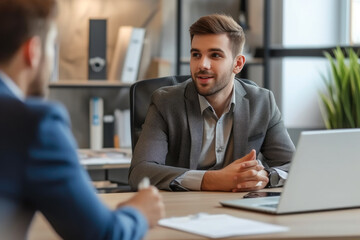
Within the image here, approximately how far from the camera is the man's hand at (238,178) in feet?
7.43

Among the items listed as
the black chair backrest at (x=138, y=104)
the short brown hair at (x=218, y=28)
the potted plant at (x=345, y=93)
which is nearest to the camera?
the short brown hair at (x=218, y=28)

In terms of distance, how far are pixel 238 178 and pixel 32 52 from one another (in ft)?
3.85

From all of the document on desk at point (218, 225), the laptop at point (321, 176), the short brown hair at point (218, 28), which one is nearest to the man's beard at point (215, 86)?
the short brown hair at point (218, 28)

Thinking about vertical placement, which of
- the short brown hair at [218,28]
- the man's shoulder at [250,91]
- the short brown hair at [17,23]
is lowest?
the man's shoulder at [250,91]

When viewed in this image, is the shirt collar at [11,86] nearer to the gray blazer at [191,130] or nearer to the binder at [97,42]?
the gray blazer at [191,130]

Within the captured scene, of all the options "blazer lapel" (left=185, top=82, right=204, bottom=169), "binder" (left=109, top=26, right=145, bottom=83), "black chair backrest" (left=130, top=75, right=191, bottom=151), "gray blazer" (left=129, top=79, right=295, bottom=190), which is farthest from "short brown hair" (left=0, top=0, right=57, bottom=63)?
"binder" (left=109, top=26, right=145, bottom=83)

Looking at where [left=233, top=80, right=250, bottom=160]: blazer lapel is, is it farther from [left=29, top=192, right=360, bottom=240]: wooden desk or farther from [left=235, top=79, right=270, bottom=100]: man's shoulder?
[left=29, top=192, right=360, bottom=240]: wooden desk

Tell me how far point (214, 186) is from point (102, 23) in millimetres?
2282

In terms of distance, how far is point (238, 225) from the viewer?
1.67m

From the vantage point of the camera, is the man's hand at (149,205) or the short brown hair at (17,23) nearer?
the short brown hair at (17,23)

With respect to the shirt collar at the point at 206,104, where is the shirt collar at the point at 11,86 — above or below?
above

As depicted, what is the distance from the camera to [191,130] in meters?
2.59

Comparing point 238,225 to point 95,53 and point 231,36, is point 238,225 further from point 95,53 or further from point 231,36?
point 95,53

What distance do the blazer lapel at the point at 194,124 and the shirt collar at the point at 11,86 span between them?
1400mm
